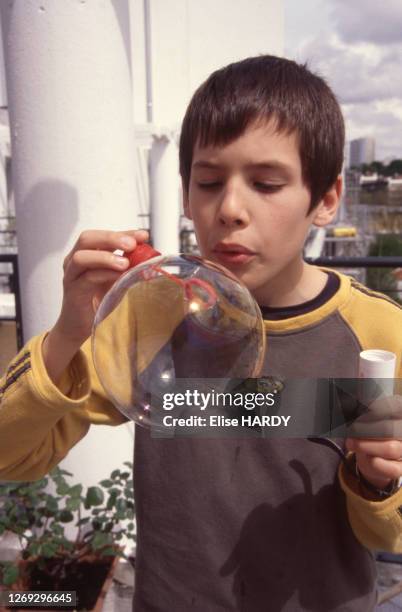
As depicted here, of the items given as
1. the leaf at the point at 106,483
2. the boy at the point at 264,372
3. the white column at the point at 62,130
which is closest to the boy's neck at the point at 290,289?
the boy at the point at 264,372

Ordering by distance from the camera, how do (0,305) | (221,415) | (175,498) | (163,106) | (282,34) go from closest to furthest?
1. (221,415)
2. (175,498)
3. (0,305)
4. (282,34)
5. (163,106)

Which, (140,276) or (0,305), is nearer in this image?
(140,276)

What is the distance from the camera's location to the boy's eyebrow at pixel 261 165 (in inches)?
29.7

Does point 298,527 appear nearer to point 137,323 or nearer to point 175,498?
point 175,498

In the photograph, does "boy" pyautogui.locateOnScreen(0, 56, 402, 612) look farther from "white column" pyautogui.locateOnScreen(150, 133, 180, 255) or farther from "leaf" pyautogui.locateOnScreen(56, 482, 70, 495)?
"white column" pyautogui.locateOnScreen(150, 133, 180, 255)

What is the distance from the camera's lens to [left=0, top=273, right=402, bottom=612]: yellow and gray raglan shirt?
0.88 m

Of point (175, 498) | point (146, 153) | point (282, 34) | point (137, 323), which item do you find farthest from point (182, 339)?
point (146, 153)

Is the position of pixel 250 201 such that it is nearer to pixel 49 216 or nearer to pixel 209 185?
pixel 209 185

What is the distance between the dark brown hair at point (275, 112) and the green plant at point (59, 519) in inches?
42.4

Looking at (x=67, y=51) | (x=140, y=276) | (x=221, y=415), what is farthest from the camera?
(x=67, y=51)

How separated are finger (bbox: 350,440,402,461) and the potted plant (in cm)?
110

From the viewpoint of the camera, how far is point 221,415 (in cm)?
80

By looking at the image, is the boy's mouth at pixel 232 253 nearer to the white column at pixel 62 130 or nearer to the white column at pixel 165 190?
the white column at pixel 62 130

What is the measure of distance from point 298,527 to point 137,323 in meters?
0.46
